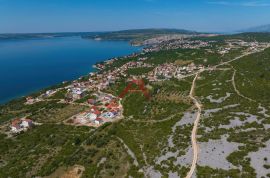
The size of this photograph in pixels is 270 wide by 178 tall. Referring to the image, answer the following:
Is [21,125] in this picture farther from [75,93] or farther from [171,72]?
[171,72]

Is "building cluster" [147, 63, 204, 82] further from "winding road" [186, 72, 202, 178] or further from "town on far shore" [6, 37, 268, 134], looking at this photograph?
"winding road" [186, 72, 202, 178]

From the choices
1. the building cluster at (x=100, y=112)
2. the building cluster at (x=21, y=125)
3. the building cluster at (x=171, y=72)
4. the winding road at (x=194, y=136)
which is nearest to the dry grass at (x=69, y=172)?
the winding road at (x=194, y=136)

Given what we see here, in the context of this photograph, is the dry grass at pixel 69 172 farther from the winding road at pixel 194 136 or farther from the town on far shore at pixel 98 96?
the town on far shore at pixel 98 96

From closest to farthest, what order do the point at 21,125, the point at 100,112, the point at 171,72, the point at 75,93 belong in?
the point at 21,125, the point at 100,112, the point at 75,93, the point at 171,72

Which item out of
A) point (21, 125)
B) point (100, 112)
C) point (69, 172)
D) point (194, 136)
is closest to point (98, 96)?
point (100, 112)

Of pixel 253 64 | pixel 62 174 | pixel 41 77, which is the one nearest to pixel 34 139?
pixel 62 174

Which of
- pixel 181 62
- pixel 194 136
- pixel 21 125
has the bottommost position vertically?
pixel 21 125

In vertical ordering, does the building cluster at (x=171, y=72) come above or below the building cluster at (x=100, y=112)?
above

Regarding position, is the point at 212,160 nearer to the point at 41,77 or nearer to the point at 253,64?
the point at 253,64
